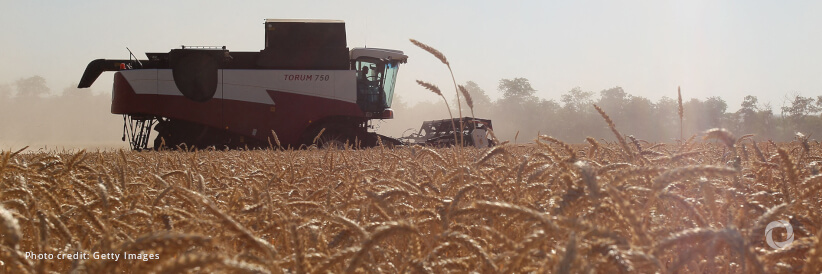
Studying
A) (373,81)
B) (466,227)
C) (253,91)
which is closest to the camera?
(466,227)

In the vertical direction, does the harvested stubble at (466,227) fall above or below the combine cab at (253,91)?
below

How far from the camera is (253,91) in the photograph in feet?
53.7

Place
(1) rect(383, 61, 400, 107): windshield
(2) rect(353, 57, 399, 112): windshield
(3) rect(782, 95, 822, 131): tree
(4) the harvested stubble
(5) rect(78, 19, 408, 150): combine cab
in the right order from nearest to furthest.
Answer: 1. (4) the harvested stubble
2. (5) rect(78, 19, 408, 150): combine cab
3. (2) rect(353, 57, 399, 112): windshield
4. (1) rect(383, 61, 400, 107): windshield
5. (3) rect(782, 95, 822, 131): tree

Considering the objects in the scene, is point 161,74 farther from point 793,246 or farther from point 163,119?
point 793,246

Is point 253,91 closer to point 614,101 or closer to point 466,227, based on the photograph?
point 466,227

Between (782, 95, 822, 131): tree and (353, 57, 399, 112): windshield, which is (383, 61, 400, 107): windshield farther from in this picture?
(782, 95, 822, 131): tree

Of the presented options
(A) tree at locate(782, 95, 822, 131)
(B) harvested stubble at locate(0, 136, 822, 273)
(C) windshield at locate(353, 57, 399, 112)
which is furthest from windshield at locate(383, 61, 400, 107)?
(A) tree at locate(782, 95, 822, 131)

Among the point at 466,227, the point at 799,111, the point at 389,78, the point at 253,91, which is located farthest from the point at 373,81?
the point at 799,111

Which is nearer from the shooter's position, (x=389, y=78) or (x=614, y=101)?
(x=389, y=78)

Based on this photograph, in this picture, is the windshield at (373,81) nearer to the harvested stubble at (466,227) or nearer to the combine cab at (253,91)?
the combine cab at (253,91)

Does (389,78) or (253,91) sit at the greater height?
(389,78)

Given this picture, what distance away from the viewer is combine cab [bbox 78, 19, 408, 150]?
52.8ft

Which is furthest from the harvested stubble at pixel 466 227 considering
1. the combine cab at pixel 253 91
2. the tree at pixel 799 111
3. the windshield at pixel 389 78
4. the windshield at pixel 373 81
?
the tree at pixel 799 111

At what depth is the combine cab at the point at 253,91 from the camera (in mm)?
16094
